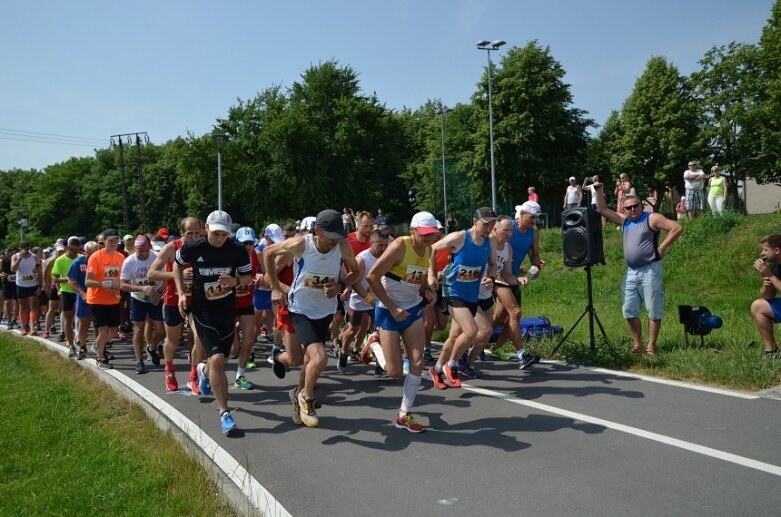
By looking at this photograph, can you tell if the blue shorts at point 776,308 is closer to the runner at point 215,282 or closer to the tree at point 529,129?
the runner at point 215,282

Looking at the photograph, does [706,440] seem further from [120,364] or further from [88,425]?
[120,364]

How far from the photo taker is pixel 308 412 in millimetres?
6301

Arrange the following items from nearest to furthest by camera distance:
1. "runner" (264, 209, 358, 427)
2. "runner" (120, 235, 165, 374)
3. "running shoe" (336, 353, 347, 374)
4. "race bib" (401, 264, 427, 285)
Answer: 1. "runner" (264, 209, 358, 427)
2. "race bib" (401, 264, 427, 285)
3. "running shoe" (336, 353, 347, 374)
4. "runner" (120, 235, 165, 374)

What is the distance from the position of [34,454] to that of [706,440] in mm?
5809

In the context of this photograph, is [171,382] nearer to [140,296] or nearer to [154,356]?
[140,296]

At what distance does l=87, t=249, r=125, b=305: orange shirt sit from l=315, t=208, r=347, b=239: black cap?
518 cm

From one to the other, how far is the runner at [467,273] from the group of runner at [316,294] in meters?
0.01

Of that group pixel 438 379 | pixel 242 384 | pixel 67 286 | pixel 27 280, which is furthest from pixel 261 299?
pixel 27 280

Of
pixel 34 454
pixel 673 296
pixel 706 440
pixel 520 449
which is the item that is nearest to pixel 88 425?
pixel 34 454

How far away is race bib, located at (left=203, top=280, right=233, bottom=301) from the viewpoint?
6352 millimetres

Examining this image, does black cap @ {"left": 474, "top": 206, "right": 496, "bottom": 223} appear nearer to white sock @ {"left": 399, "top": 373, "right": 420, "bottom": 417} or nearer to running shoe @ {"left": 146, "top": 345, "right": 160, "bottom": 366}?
white sock @ {"left": 399, "top": 373, "right": 420, "bottom": 417}

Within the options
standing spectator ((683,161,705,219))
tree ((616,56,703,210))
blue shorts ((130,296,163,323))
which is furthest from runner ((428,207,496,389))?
tree ((616,56,703,210))

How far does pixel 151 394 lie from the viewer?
305 inches

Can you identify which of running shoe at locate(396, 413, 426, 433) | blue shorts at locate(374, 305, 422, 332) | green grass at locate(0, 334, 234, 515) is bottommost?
green grass at locate(0, 334, 234, 515)
